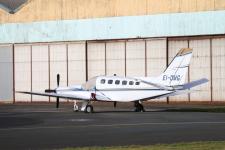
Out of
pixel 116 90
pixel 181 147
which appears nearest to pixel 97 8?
pixel 116 90

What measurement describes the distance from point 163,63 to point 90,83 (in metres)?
16.2

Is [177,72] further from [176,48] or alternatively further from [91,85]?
[176,48]

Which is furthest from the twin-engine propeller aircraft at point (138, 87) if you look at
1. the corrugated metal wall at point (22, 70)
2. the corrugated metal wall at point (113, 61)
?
the corrugated metal wall at point (22, 70)

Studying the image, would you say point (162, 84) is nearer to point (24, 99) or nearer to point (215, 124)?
point (215, 124)

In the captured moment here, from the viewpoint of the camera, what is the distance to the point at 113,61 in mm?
60906

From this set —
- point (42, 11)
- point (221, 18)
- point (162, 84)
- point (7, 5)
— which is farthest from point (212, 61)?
point (7, 5)

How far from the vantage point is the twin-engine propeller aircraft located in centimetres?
4153

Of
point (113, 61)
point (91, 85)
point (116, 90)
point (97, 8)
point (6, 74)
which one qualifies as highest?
point (97, 8)

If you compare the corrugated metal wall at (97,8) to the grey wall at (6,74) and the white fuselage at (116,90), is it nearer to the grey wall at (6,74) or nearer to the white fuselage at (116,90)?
the grey wall at (6,74)

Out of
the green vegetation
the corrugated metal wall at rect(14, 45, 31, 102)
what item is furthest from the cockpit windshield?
the green vegetation

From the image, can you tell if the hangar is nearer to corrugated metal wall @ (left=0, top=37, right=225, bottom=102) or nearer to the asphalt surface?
corrugated metal wall @ (left=0, top=37, right=225, bottom=102)

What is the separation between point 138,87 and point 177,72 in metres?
2.87

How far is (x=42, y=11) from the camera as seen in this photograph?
64375 mm

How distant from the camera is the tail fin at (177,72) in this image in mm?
41500
